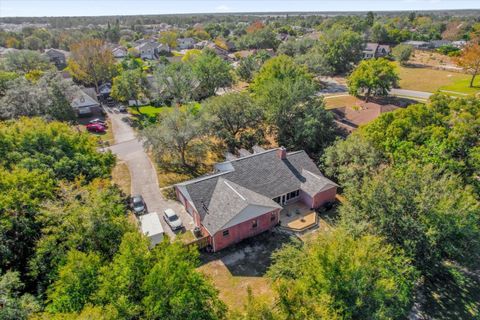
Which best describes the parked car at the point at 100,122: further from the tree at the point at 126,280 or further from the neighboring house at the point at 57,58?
the neighboring house at the point at 57,58

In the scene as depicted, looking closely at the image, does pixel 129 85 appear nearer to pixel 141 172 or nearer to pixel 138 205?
pixel 141 172

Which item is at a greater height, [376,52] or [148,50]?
[148,50]

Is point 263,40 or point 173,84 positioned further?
point 263,40

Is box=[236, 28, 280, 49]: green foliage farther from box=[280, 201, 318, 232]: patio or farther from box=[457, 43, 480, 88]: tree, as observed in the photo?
box=[280, 201, 318, 232]: patio

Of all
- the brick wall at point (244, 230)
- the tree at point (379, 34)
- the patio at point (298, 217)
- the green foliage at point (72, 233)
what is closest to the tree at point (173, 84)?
the patio at point (298, 217)

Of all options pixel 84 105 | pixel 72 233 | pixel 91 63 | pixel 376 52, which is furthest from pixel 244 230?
pixel 376 52

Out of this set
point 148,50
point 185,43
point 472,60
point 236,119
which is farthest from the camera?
point 185,43
